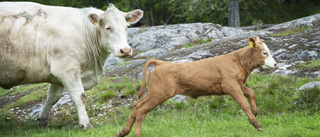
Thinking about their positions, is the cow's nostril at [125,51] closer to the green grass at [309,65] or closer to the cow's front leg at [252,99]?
the cow's front leg at [252,99]

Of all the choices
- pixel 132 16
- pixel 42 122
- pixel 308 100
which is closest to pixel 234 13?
pixel 132 16

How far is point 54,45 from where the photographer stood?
23.5ft

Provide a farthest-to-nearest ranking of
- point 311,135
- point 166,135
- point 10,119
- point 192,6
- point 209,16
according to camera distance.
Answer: point 209,16 → point 192,6 → point 10,119 → point 166,135 → point 311,135

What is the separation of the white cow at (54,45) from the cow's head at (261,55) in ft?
7.91

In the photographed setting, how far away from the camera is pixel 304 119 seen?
6137 millimetres

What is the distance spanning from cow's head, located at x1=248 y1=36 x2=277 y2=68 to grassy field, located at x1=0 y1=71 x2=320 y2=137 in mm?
1074

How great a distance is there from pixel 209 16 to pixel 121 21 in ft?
78.7

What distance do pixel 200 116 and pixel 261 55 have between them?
203cm

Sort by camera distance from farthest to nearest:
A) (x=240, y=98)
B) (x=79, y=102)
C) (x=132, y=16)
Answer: (x=132, y=16) < (x=79, y=102) < (x=240, y=98)

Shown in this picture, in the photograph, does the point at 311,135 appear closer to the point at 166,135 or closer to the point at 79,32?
the point at 166,135

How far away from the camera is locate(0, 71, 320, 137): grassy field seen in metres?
5.90

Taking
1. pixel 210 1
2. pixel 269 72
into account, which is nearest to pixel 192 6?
pixel 210 1

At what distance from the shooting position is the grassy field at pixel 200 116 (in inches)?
232

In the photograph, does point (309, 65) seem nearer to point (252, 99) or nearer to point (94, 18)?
point (252, 99)
